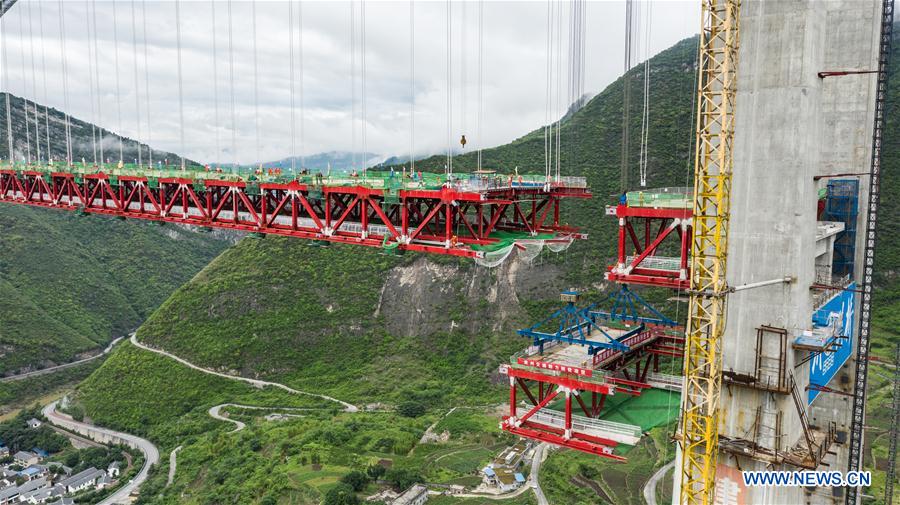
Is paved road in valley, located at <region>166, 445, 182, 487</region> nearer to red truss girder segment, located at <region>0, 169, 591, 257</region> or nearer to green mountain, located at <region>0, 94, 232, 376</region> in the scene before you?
red truss girder segment, located at <region>0, 169, 591, 257</region>

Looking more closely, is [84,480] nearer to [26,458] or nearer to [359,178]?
[26,458]

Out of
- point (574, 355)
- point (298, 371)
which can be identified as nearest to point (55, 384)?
point (298, 371)

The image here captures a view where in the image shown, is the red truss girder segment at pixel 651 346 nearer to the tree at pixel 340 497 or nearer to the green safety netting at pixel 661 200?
the green safety netting at pixel 661 200

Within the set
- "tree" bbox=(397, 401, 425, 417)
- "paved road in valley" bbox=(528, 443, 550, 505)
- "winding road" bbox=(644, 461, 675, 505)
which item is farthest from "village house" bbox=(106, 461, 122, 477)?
"winding road" bbox=(644, 461, 675, 505)

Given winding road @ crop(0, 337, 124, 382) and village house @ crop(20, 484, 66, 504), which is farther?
winding road @ crop(0, 337, 124, 382)

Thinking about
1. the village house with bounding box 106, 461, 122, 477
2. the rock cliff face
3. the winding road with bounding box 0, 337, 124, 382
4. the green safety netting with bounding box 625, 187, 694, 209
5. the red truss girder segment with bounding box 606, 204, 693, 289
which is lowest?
the village house with bounding box 106, 461, 122, 477

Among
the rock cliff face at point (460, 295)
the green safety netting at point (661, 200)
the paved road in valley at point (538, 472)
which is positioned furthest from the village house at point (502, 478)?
the green safety netting at point (661, 200)
